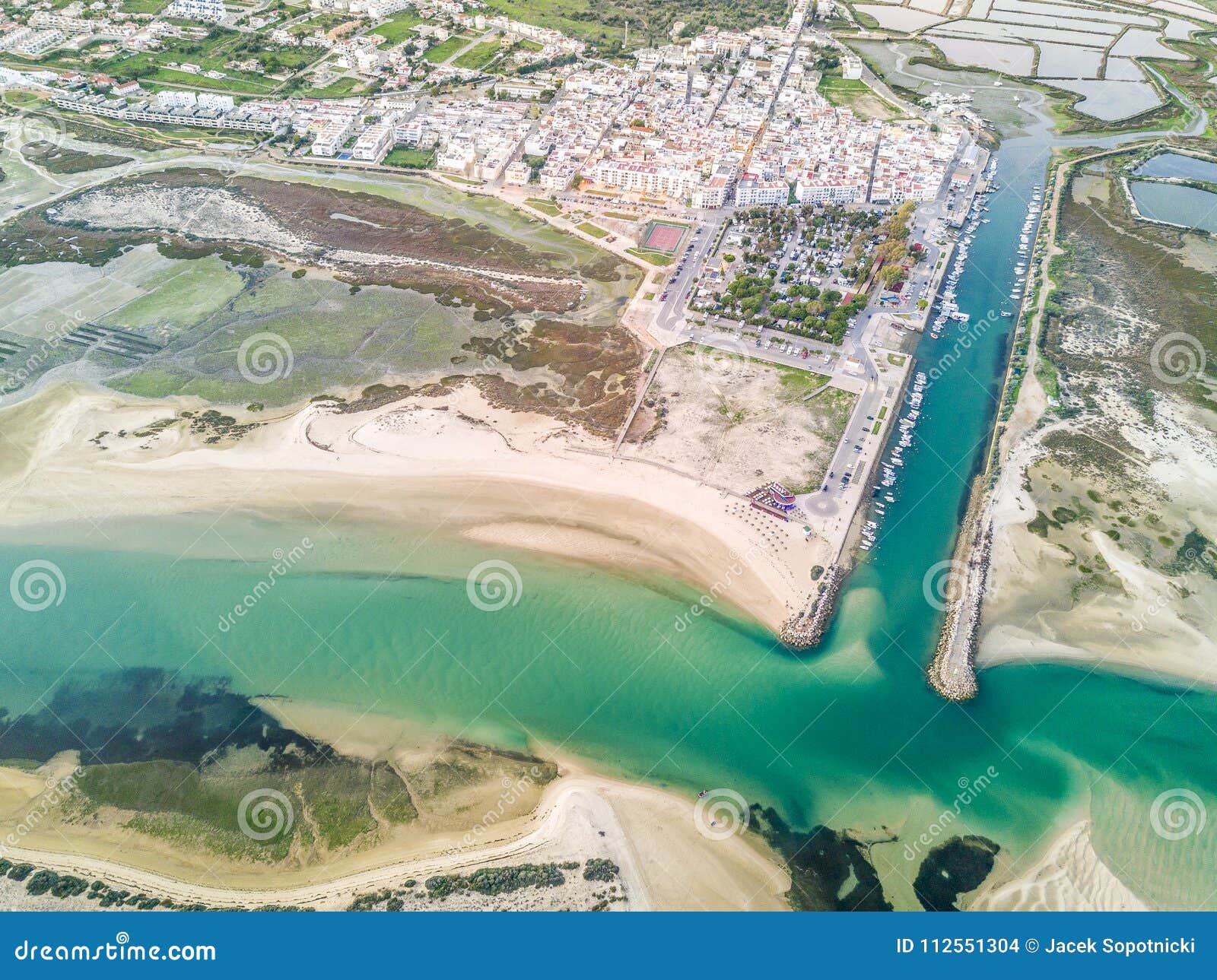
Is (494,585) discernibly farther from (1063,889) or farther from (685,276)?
(685,276)

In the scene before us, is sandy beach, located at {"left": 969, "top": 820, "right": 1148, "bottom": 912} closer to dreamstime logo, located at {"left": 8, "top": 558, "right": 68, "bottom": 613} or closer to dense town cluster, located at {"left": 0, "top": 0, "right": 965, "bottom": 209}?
dreamstime logo, located at {"left": 8, "top": 558, "right": 68, "bottom": 613}

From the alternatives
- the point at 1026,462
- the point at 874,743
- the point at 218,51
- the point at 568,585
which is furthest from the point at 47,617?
the point at 218,51

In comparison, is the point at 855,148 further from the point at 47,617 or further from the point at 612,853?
the point at 47,617

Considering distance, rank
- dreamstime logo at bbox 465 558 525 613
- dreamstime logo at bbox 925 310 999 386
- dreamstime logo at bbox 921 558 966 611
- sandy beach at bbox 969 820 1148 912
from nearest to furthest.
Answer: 1. sandy beach at bbox 969 820 1148 912
2. dreamstime logo at bbox 465 558 525 613
3. dreamstime logo at bbox 921 558 966 611
4. dreamstime logo at bbox 925 310 999 386
